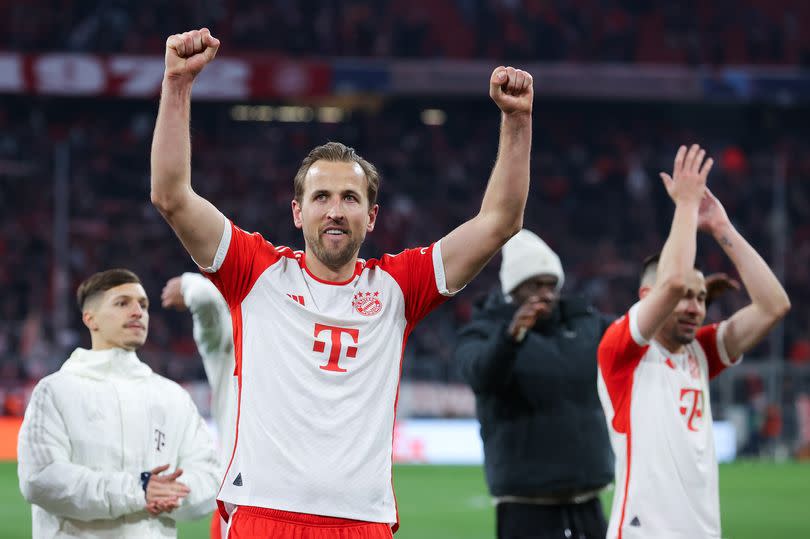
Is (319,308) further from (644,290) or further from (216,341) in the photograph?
(216,341)

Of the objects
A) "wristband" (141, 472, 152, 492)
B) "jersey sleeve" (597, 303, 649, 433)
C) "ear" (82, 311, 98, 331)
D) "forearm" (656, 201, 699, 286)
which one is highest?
"forearm" (656, 201, 699, 286)

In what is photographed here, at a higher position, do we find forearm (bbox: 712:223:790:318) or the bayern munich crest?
forearm (bbox: 712:223:790:318)

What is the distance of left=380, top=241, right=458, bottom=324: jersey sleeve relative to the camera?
403 cm

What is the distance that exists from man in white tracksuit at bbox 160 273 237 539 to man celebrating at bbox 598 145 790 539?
6.29 ft

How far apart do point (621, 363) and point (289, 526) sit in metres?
2.13

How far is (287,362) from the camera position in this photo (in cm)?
380

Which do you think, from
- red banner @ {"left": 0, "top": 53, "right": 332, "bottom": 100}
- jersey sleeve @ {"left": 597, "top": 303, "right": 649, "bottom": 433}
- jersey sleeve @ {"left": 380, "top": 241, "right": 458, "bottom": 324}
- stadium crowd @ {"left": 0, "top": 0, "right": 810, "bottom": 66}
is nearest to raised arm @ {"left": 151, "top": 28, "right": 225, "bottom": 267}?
jersey sleeve @ {"left": 380, "top": 241, "right": 458, "bottom": 324}

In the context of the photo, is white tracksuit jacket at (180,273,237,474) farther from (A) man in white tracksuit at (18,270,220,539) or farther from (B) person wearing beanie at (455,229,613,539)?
(B) person wearing beanie at (455,229,613,539)

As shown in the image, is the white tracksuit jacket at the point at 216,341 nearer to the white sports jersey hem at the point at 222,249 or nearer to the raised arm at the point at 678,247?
the raised arm at the point at 678,247

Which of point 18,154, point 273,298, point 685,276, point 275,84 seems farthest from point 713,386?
point 273,298

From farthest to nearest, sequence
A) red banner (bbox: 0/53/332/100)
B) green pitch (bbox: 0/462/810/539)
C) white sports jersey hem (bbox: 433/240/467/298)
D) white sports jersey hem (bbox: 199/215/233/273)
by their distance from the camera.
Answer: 1. red banner (bbox: 0/53/332/100)
2. green pitch (bbox: 0/462/810/539)
3. white sports jersey hem (bbox: 433/240/467/298)
4. white sports jersey hem (bbox: 199/215/233/273)

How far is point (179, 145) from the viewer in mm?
3662

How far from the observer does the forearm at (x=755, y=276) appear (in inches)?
226

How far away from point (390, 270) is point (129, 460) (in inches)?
75.2
